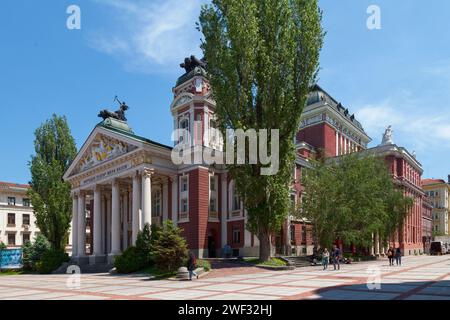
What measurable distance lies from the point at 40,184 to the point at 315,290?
41.1m

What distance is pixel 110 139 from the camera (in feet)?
143

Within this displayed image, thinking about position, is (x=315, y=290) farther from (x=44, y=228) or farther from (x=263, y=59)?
(x=44, y=228)

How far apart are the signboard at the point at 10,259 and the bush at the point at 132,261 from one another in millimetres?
24512

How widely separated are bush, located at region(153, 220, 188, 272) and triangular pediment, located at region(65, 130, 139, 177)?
14.5 meters

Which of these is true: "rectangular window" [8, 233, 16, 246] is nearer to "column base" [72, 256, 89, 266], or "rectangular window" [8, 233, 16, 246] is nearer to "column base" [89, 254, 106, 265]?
"column base" [72, 256, 89, 266]

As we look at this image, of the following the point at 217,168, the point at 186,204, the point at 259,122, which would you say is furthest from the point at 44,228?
the point at 259,122

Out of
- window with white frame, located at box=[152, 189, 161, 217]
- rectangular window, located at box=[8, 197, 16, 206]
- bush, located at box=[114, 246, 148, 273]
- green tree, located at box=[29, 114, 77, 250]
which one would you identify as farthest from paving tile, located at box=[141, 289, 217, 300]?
rectangular window, located at box=[8, 197, 16, 206]

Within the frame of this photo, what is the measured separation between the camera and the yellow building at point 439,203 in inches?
4412

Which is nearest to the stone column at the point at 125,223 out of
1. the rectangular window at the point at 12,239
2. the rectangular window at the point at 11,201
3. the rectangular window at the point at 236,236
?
the rectangular window at the point at 236,236

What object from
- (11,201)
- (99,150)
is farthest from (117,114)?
(11,201)

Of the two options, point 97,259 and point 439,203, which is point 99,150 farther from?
point 439,203

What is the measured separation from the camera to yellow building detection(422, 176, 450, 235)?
368 ft
